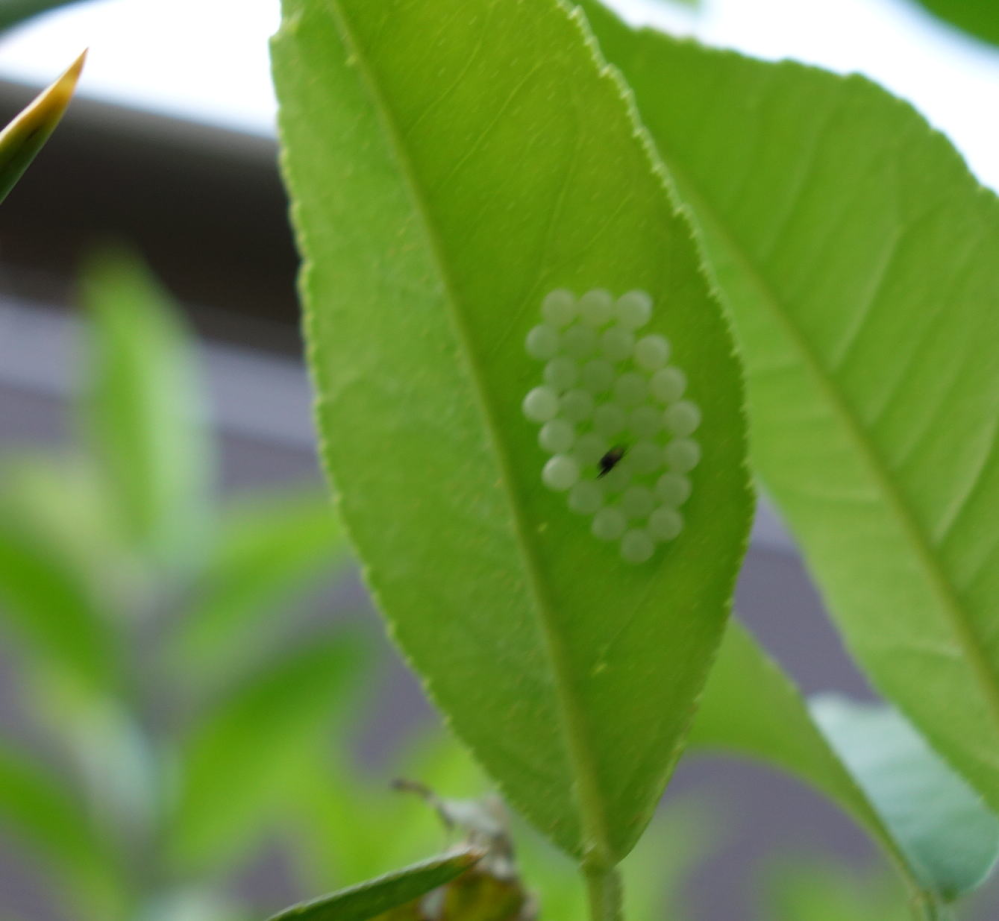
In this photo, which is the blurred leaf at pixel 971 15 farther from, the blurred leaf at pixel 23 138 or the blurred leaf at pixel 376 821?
the blurred leaf at pixel 376 821

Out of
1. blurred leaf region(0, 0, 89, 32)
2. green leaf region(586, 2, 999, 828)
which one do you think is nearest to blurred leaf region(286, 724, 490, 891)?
green leaf region(586, 2, 999, 828)

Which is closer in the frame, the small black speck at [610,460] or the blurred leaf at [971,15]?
the small black speck at [610,460]

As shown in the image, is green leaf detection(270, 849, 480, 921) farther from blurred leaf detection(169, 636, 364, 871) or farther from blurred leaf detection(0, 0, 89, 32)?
blurred leaf detection(169, 636, 364, 871)

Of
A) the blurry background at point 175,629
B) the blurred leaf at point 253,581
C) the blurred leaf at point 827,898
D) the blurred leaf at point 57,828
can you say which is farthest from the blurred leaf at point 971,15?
the blurred leaf at point 57,828

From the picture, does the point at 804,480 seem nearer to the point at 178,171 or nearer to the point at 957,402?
the point at 957,402

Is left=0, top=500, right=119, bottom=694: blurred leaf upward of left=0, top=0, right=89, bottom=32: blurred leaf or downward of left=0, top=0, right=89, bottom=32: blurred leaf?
downward

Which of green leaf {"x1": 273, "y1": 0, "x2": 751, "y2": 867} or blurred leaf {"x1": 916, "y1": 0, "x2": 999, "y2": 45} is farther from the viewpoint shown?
blurred leaf {"x1": 916, "y1": 0, "x2": 999, "y2": 45}

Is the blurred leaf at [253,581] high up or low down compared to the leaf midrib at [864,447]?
down

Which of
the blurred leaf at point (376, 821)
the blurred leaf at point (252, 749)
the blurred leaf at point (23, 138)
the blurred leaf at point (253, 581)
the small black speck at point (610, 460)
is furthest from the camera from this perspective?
the blurred leaf at point (253, 581)
